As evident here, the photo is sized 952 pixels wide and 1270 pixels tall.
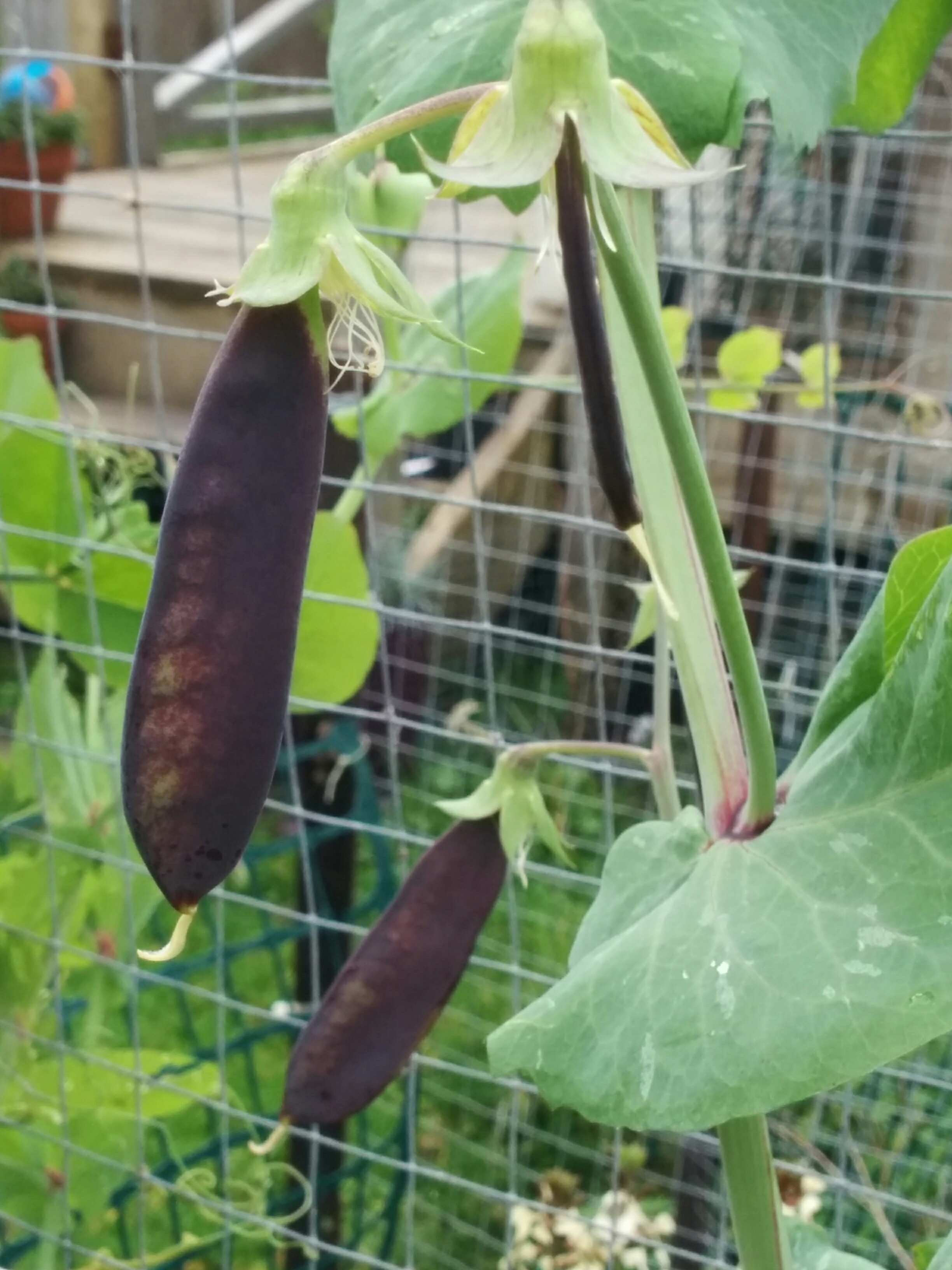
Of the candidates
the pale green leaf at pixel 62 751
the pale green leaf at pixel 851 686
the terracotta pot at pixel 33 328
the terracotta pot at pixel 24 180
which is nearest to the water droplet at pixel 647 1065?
the pale green leaf at pixel 851 686

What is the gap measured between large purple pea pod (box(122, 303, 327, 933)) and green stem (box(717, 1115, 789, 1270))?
193 millimetres

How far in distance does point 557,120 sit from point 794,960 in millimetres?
198

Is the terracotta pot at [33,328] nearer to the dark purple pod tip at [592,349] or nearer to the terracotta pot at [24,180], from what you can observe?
the terracotta pot at [24,180]

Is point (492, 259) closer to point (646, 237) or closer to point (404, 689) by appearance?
point (404, 689)

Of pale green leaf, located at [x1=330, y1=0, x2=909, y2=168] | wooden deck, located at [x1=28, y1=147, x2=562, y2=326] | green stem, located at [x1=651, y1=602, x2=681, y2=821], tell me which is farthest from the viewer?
wooden deck, located at [x1=28, y1=147, x2=562, y2=326]

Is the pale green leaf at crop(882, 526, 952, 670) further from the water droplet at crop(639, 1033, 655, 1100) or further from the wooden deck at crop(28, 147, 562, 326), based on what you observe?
the wooden deck at crop(28, 147, 562, 326)

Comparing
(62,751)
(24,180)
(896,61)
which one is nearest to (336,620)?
(62,751)

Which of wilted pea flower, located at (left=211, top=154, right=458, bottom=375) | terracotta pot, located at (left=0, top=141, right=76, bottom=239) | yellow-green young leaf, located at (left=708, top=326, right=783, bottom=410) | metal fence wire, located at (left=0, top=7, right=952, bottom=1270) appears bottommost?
metal fence wire, located at (left=0, top=7, right=952, bottom=1270)

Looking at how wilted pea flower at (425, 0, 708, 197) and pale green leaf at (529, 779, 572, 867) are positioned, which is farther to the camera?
pale green leaf at (529, 779, 572, 867)

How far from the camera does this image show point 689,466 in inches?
10.6

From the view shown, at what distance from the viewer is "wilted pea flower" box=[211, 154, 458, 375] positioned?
26 centimetres

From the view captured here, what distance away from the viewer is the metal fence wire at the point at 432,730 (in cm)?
76

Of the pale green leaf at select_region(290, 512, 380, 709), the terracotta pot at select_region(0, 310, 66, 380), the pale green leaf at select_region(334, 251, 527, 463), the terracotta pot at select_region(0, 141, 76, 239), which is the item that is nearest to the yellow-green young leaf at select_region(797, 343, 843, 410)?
the pale green leaf at select_region(334, 251, 527, 463)

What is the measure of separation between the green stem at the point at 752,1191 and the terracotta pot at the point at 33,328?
2.09 meters
